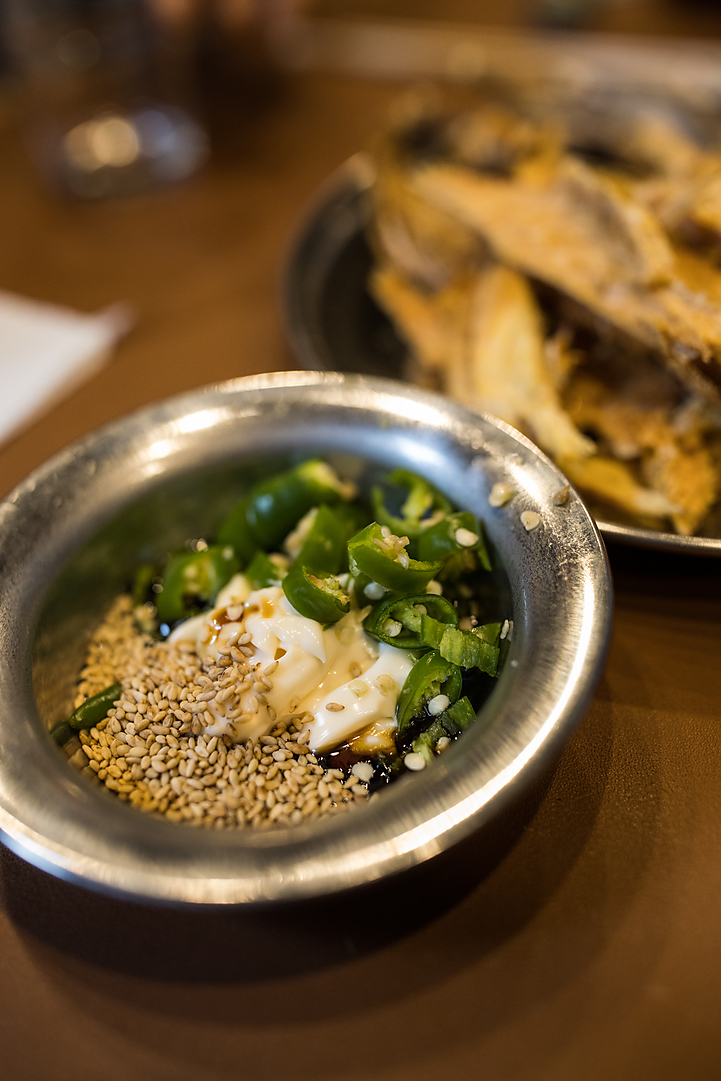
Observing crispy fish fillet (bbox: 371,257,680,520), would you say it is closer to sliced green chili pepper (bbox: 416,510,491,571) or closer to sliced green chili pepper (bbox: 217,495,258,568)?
sliced green chili pepper (bbox: 416,510,491,571)

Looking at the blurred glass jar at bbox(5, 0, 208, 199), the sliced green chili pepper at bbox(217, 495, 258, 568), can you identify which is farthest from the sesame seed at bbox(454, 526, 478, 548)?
the blurred glass jar at bbox(5, 0, 208, 199)

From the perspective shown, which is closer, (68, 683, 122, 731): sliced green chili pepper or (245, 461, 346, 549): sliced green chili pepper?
(68, 683, 122, 731): sliced green chili pepper

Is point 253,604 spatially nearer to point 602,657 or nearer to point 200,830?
point 200,830

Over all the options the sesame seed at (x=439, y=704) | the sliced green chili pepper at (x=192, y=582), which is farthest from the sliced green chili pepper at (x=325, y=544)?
the sesame seed at (x=439, y=704)

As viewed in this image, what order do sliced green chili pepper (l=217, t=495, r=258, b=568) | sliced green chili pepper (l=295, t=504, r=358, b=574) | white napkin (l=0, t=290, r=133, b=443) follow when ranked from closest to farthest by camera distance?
1. sliced green chili pepper (l=295, t=504, r=358, b=574)
2. sliced green chili pepper (l=217, t=495, r=258, b=568)
3. white napkin (l=0, t=290, r=133, b=443)

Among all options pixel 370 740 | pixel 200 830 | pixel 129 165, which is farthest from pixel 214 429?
pixel 129 165
